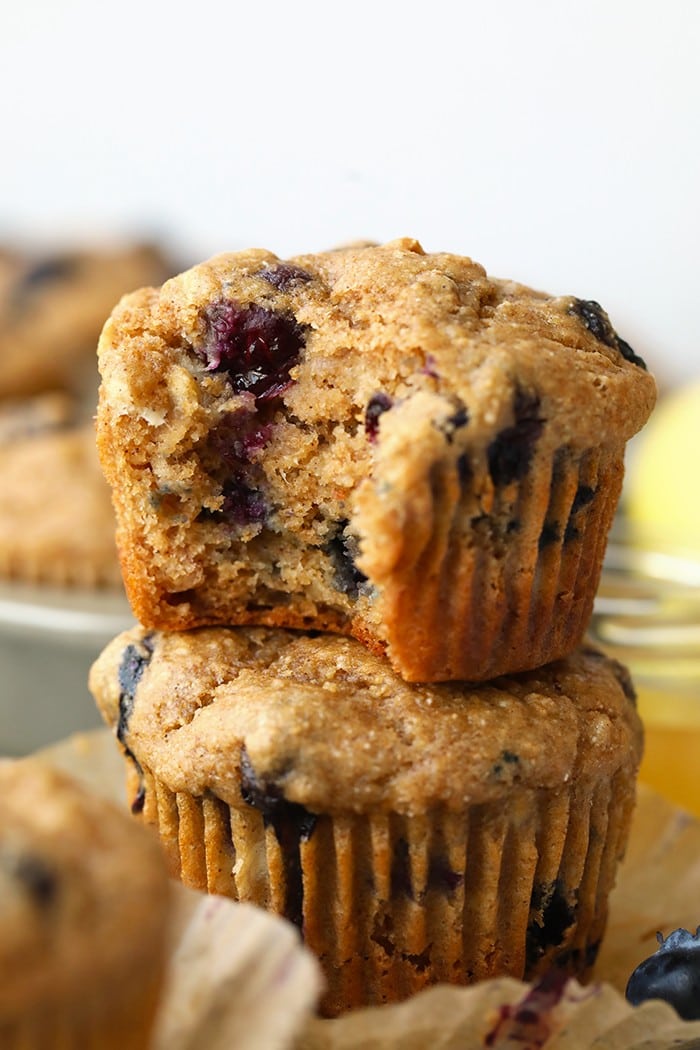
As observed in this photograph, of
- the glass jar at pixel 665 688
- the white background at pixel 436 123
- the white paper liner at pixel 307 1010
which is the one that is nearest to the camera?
the white paper liner at pixel 307 1010

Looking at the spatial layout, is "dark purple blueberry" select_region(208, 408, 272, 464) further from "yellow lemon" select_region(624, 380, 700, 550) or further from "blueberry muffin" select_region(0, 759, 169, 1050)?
"yellow lemon" select_region(624, 380, 700, 550)

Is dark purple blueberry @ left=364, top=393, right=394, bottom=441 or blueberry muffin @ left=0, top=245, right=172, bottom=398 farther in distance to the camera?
blueberry muffin @ left=0, top=245, right=172, bottom=398

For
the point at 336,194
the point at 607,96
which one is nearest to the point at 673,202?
the point at 607,96

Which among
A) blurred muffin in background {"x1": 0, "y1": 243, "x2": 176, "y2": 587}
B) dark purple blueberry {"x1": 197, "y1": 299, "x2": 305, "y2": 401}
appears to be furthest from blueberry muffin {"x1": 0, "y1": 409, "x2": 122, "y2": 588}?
dark purple blueberry {"x1": 197, "y1": 299, "x2": 305, "y2": 401}

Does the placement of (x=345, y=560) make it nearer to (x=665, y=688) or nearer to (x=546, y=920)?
(x=546, y=920)

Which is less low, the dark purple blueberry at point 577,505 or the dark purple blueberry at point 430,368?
the dark purple blueberry at point 430,368

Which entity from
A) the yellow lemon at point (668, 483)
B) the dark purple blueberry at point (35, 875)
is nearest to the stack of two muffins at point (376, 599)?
the dark purple blueberry at point (35, 875)

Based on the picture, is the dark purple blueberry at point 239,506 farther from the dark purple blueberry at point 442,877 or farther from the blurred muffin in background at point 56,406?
the blurred muffin in background at point 56,406

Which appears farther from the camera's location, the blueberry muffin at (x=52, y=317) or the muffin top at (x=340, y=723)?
the blueberry muffin at (x=52, y=317)
